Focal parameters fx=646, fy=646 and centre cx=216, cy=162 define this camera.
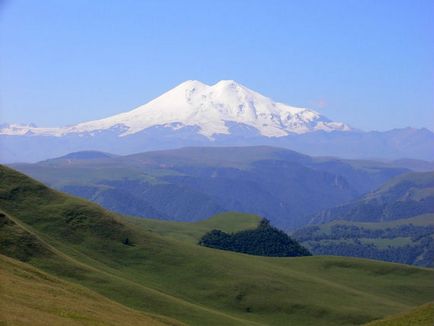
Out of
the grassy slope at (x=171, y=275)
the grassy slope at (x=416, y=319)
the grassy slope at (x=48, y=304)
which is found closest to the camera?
the grassy slope at (x=48, y=304)

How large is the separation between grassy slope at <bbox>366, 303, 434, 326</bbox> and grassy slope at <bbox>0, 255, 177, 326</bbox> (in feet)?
73.4

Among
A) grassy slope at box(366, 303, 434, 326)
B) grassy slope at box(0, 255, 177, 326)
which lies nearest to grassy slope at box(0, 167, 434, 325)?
grassy slope at box(0, 255, 177, 326)

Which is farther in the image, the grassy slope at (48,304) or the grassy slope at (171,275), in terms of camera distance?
the grassy slope at (171,275)

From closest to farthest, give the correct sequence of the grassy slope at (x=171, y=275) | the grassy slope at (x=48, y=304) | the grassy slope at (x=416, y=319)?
the grassy slope at (x=48, y=304), the grassy slope at (x=416, y=319), the grassy slope at (x=171, y=275)

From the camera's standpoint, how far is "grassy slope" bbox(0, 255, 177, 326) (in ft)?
140

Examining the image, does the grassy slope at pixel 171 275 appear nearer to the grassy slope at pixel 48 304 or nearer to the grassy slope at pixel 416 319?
the grassy slope at pixel 48 304

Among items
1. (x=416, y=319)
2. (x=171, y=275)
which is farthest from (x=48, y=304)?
(x=171, y=275)

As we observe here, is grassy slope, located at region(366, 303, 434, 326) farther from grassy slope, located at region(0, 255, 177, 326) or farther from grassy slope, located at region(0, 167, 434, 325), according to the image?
grassy slope, located at region(0, 167, 434, 325)

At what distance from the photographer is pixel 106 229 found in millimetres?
124625

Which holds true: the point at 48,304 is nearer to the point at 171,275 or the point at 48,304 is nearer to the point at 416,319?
the point at 416,319

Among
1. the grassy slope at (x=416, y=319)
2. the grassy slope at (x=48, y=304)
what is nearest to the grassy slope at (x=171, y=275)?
the grassy slope at (x=48, y=304)

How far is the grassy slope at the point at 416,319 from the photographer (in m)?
58.7

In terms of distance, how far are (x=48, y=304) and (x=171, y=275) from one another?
67.3 m

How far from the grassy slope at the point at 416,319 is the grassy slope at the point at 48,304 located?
73.4ft
